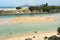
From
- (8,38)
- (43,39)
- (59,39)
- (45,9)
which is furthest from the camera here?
(45,9)

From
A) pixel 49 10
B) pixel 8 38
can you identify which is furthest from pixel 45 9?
pixel 8 38

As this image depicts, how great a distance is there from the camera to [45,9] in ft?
317

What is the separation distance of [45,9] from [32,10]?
599 cm

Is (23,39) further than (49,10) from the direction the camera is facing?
No

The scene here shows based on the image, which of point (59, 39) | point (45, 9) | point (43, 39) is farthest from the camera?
point (45, 9)

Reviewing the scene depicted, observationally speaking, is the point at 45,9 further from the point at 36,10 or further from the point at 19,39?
the point at 19,39

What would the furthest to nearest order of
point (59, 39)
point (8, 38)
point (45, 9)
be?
point (45, 9) < point (8, 38) < point (59, 39)

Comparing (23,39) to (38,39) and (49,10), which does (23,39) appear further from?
(49,10)

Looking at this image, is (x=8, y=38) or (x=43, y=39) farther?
(x=8, y=38)

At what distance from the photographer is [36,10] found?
9775 cm

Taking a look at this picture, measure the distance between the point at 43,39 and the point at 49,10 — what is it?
252 ft

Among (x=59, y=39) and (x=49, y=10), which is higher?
(x=59, y=39)

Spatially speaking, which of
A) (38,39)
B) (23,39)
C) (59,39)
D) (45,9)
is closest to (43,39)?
(38,39)

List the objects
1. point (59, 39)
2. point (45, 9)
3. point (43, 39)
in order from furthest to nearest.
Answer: point (45, 9), point (43, 39), point (59, 39)
